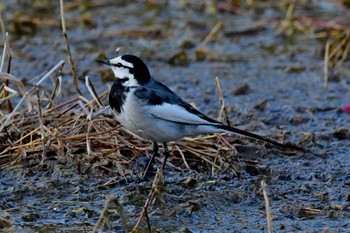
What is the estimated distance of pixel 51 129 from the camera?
6805 millimetres

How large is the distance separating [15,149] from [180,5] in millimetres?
5550

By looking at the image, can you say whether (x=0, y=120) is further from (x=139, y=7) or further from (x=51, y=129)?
(x=139, y=7)

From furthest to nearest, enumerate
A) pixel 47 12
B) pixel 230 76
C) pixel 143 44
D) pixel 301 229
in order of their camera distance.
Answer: pixel 47 12, pixel 143 44, pixel 230 76, pixel 301 229

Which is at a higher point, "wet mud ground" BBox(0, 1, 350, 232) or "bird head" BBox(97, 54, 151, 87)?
"bird head" BBox(97, 54, 151, 87)

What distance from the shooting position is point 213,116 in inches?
333

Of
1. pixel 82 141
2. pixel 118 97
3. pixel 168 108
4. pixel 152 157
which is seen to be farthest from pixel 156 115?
pixel 82 141

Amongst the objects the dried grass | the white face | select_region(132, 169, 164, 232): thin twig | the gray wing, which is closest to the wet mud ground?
the dried grass

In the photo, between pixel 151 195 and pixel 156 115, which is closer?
pixel 151 195

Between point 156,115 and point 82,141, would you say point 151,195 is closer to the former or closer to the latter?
point 156,115

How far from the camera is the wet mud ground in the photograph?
6.04 meters

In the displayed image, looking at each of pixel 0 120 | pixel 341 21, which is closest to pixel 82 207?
pixel 0 120

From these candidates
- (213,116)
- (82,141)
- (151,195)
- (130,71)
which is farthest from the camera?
(213,116)

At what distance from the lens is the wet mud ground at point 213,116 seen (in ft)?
19.8

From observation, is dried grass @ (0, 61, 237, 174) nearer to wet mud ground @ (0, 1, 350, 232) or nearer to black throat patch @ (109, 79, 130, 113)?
wet mud ground @ (0, 1, 350, 232)
